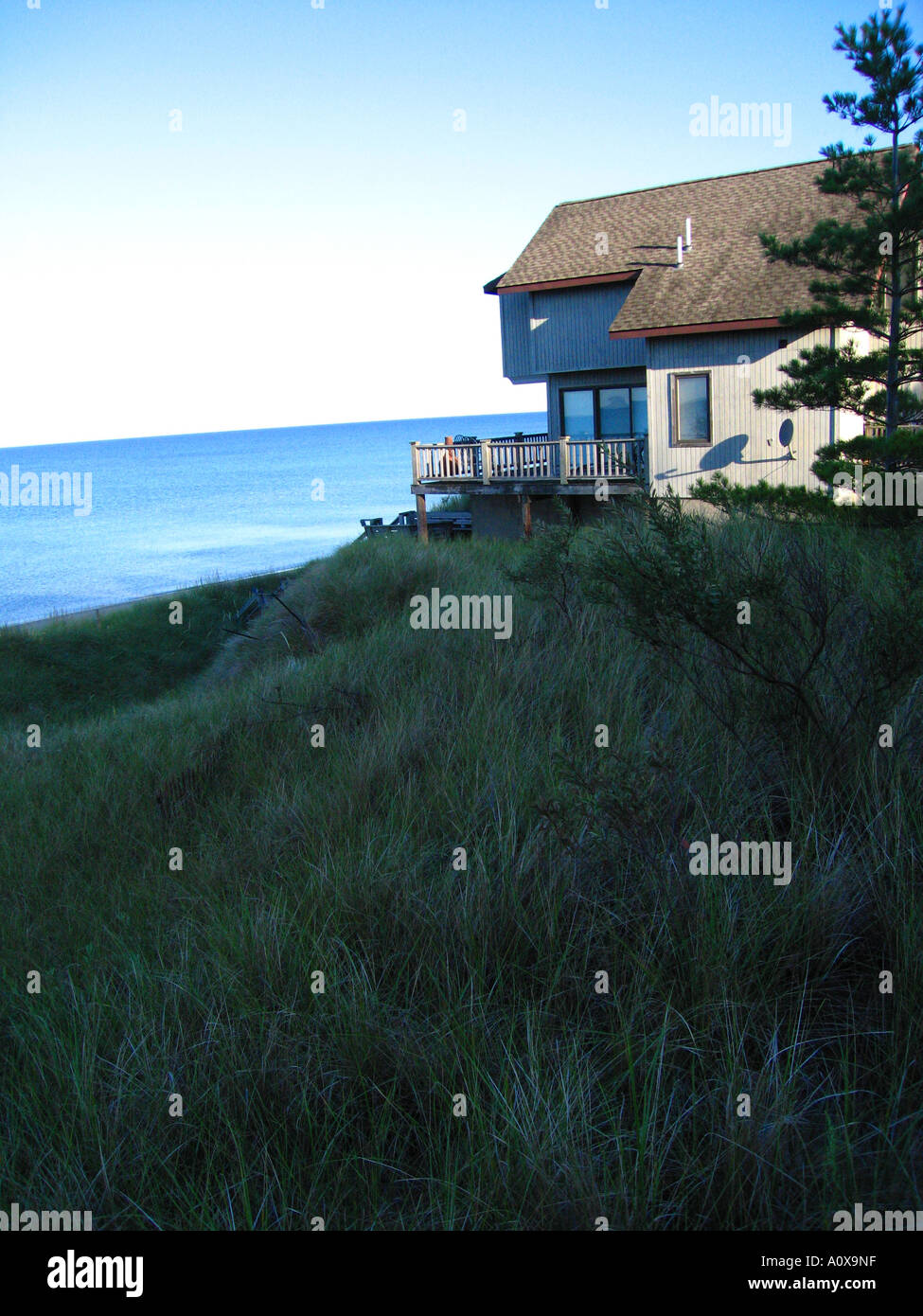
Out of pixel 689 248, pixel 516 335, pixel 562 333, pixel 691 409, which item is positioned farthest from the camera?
pixel 516 335

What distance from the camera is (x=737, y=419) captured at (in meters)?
21.1

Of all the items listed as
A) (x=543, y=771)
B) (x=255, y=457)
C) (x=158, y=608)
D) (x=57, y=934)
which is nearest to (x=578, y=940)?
(x=543, y=771)

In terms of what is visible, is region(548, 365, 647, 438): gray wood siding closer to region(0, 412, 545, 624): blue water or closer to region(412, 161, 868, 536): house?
region(412, 161, 868, 536): house

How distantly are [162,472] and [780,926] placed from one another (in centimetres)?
15642

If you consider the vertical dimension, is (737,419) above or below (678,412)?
below

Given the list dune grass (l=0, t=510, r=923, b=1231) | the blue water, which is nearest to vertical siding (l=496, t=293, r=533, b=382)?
the blue water

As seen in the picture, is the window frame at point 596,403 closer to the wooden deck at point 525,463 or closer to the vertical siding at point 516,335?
the wooden deck at point 525,463

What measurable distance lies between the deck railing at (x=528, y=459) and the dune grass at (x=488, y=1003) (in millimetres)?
17060

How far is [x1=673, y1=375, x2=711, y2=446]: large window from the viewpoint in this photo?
2150cm

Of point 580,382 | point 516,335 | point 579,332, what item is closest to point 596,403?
point 580,382

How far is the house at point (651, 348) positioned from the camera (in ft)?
67.5

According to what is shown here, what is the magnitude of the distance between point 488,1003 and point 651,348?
68.0 ft

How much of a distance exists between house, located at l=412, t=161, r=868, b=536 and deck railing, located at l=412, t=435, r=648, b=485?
1.6 inches

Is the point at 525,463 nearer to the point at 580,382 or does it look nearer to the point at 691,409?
the point at 580,382
